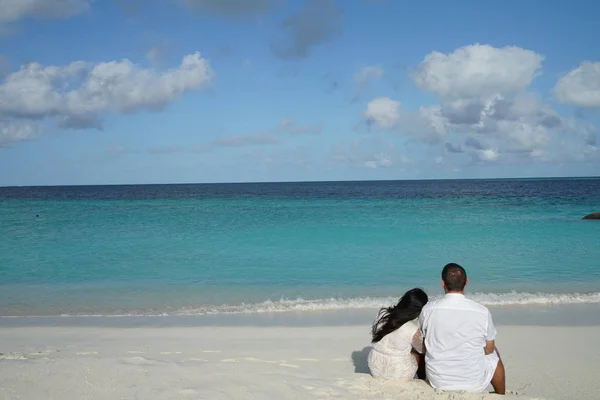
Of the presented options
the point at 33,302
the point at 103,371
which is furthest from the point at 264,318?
the point at 33,302

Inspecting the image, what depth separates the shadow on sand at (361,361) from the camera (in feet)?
20.3

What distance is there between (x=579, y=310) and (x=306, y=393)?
6.92m

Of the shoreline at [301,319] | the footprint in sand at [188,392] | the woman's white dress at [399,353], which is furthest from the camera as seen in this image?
the shoreline at [301,319]

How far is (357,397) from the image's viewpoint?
4.91m

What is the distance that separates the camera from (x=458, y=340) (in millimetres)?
4719

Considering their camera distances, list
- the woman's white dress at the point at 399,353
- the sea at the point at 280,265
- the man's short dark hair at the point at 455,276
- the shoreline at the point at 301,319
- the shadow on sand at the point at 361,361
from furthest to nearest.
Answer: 1. the sea at the point at 280,265
2. the shoreline at the point at 301,319
3. the shadow on sand at the point at 361,361
4. the woman's white dress at the point at 399,353
5. the man's short dark hair at the point at 455,276

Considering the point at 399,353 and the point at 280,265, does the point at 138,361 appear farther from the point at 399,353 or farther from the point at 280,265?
the point at 280,265

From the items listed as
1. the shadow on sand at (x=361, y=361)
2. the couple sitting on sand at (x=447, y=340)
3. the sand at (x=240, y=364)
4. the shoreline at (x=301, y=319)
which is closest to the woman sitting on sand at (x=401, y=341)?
the couple sitting on sand at (x=447, y=340)

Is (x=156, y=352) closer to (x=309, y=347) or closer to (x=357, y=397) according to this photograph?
(x=309, y=347)

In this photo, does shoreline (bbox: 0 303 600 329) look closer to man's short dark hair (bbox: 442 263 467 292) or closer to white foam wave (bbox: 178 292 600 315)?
white foam wave (bbox: 178 292 600 315)

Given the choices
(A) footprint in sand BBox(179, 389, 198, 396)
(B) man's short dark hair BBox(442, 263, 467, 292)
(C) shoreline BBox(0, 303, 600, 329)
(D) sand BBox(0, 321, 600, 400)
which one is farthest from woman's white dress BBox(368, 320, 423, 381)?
(C) shoreline BBox(0, 303, 600, 329)

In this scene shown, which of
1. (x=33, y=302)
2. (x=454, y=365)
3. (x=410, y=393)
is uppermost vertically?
(x=454, y=365)

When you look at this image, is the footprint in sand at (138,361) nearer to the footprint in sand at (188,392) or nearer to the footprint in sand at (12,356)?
the footprint in sand at (188,392)

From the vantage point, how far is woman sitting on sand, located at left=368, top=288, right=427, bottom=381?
5.20 m
